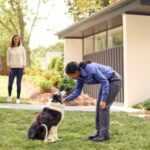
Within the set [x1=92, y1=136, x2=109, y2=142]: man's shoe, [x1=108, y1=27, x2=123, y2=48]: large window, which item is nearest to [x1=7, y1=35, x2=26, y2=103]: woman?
[x1=108, y1=27, x2=123, y2=48]: large window

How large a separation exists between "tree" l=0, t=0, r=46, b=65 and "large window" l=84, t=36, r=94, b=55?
12.8 metres

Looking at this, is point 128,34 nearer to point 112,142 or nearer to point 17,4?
point 112,142

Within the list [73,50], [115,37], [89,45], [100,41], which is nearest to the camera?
[115,37]

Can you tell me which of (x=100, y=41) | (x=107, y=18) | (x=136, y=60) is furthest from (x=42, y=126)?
(x=100, y=41)

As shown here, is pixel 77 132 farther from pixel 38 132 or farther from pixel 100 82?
pixel 100 82

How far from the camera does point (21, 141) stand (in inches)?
310

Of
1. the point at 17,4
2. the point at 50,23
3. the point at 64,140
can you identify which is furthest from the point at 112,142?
the point at 50,23

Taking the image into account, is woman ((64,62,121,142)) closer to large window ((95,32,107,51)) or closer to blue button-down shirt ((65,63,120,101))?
blue button-down shirt ((65,63,120,101))

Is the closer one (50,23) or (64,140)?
(64,140)

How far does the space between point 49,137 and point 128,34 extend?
8179 mm

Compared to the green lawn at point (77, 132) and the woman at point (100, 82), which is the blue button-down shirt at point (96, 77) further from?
the green lawn at point (77, 132)

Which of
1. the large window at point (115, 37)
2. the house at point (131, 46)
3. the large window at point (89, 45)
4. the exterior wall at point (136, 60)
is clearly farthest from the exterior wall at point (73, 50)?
the exterior wall at point (136, 60)

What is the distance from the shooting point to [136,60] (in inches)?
608

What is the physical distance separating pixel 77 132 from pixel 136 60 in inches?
266
